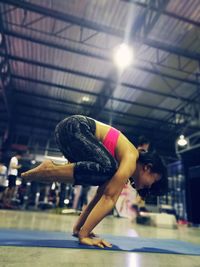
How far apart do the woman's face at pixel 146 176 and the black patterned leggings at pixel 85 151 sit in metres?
0.27

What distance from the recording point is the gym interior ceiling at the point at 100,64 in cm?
537

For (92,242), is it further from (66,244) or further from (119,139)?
(119,139)

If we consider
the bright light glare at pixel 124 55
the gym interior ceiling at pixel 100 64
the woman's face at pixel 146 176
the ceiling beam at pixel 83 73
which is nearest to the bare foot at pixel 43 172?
the woman's face at pixel 146 176

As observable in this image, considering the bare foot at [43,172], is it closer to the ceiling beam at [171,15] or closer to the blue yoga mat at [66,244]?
the blue yoga mat at [66,244]

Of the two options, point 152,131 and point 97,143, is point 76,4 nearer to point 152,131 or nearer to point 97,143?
point 97,143

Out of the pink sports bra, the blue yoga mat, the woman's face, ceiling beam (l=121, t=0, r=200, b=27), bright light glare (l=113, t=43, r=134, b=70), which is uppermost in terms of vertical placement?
ceiling beam (l=121, t=0, r=200, b=27)

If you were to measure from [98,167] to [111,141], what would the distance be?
0.87 ft

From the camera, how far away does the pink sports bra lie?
172 cm

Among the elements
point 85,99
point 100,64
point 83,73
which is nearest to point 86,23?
point 100,64

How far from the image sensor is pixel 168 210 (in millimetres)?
8664

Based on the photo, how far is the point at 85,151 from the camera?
1638 mm

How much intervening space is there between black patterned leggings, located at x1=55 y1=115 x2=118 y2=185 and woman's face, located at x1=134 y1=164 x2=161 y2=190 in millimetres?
267

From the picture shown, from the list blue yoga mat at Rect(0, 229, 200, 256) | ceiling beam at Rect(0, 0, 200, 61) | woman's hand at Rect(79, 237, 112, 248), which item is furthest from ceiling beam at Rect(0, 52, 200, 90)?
woman's hand at Rect(79, 237, 112, 248)

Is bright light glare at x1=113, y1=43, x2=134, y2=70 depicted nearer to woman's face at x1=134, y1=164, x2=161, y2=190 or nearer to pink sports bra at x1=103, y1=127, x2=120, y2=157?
pink sports bra at x1=103, y1=127, x2=120, y2=157
